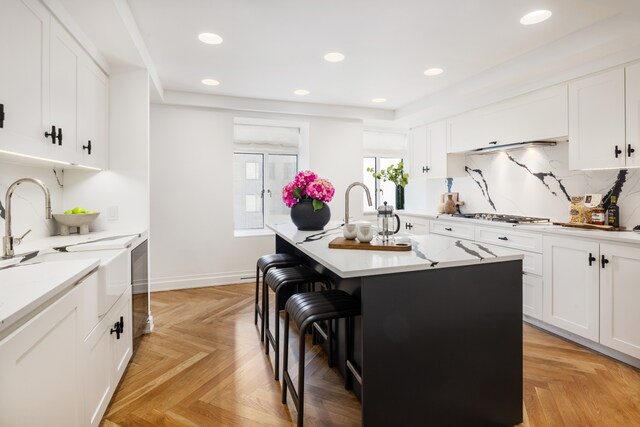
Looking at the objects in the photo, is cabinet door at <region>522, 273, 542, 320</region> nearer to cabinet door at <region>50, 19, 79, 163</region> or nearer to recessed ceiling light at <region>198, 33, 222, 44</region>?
recessed ceiling light at <region>198, 33, 222, 44</region>

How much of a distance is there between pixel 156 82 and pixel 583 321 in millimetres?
4312

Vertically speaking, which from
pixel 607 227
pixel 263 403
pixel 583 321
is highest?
pixel 607 227

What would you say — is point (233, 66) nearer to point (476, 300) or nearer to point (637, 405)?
point (476, 300)

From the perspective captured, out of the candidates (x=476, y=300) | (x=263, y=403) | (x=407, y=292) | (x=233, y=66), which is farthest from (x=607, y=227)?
(x=233, y=66)

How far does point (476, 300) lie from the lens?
1.67 metres

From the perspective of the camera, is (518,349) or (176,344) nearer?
(518,349)

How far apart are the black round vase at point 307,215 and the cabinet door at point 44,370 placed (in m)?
1.64

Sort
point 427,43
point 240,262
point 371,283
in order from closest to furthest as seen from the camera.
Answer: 1. point 371,283
2. point 427,43
3. point 240,262

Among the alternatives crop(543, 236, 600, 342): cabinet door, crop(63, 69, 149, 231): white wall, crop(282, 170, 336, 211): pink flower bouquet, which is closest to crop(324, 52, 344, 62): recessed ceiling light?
crop(282, 170, 336, 211): pink flower bouquet

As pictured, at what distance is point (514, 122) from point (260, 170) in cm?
321

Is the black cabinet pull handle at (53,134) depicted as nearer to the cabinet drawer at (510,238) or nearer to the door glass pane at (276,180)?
the door glass pane at (276,180)

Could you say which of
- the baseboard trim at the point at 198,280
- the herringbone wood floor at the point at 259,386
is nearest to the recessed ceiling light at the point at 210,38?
the herringbone wood floor at the point at 259,386

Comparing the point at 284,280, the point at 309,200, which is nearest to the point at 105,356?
the point at 284,280

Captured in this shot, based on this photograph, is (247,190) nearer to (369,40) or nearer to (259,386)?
(369,40)
